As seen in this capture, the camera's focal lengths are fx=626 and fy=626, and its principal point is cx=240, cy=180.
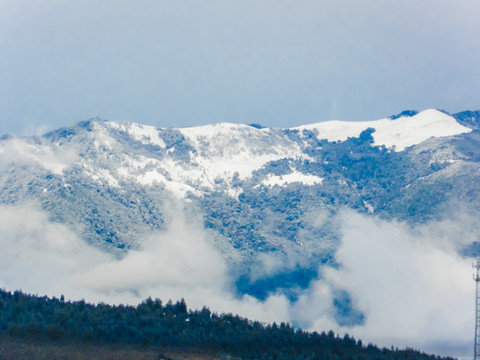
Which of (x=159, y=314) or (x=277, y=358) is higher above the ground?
(x=159, y=314)

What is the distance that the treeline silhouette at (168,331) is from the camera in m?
40.8

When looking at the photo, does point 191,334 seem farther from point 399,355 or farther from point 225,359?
point 399,355

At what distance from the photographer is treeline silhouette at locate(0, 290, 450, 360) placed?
4084cm

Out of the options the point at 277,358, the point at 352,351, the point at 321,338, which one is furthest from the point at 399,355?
the point at 277,358

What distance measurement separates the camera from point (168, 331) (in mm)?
46656

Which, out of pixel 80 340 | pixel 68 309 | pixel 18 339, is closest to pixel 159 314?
pixel 68 309

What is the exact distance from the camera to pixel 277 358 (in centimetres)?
3850

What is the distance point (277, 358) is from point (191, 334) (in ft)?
33.6

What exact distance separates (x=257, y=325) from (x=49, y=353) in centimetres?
2681

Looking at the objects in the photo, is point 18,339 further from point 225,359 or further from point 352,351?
point 352,351

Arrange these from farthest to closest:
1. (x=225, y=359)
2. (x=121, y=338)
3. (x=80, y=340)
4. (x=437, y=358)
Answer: (x=437, y=358), (x=121, y=338), (x=80, y=340), (x=225, y=359)

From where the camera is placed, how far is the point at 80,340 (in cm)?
4012

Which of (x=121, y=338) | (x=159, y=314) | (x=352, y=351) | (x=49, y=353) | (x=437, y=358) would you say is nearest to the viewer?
(x=49, y=353)

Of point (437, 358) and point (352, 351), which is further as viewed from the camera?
point (437, 358)
